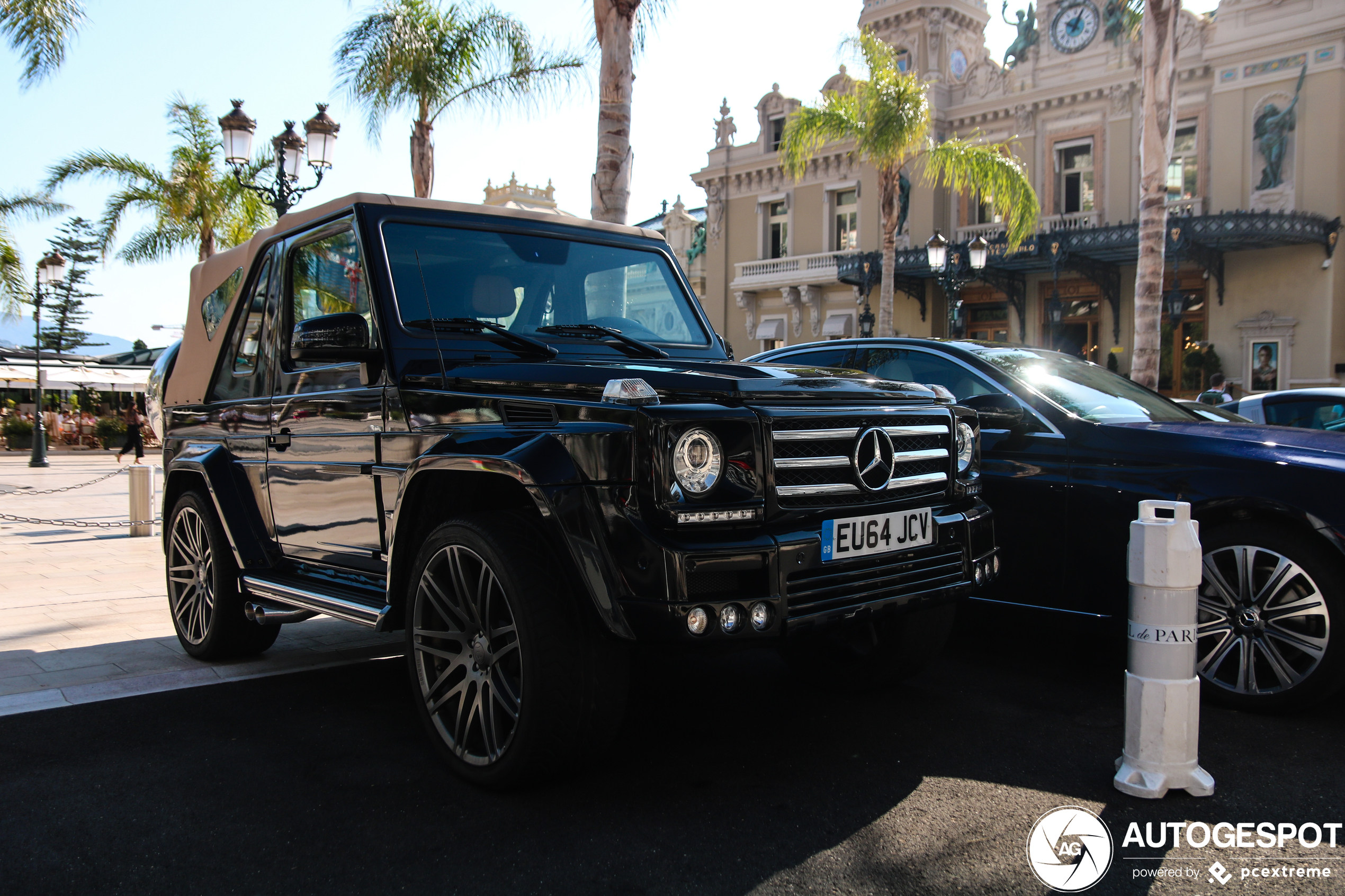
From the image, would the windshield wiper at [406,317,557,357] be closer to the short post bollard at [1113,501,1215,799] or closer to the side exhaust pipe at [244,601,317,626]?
the side exhaust pipe at [244,601,317,626]

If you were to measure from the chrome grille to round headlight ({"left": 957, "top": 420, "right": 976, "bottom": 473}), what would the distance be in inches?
8.7

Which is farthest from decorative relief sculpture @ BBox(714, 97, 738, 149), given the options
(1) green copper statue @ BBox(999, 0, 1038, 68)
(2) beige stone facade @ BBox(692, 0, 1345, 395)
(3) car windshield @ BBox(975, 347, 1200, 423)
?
(3) car windshield @ BBox(975, 347, 1200, 423)

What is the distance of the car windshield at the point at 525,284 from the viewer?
3.86 metres

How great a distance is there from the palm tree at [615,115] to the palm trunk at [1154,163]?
24.2 feet

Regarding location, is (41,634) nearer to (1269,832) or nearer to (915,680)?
(915,680)

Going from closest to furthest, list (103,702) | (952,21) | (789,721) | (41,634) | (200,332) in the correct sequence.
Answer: (789,721)
(103,702)
(200,332)
(41,634)
(952,21)

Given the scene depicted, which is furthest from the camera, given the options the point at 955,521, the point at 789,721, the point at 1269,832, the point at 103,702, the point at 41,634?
the point at 41,634

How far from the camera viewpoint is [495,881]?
2.60 metres

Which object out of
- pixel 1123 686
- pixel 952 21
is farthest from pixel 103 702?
pixel 952 21

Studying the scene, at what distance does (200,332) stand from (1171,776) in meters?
4.95

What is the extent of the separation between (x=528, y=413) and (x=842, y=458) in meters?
1.02

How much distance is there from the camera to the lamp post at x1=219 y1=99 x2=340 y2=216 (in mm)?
→ 13117

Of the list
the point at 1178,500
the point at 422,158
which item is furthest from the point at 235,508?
the point at 422,158

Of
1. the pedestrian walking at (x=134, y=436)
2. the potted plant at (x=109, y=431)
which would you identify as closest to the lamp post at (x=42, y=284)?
the pedestrian walking at (x=134, y=436)
